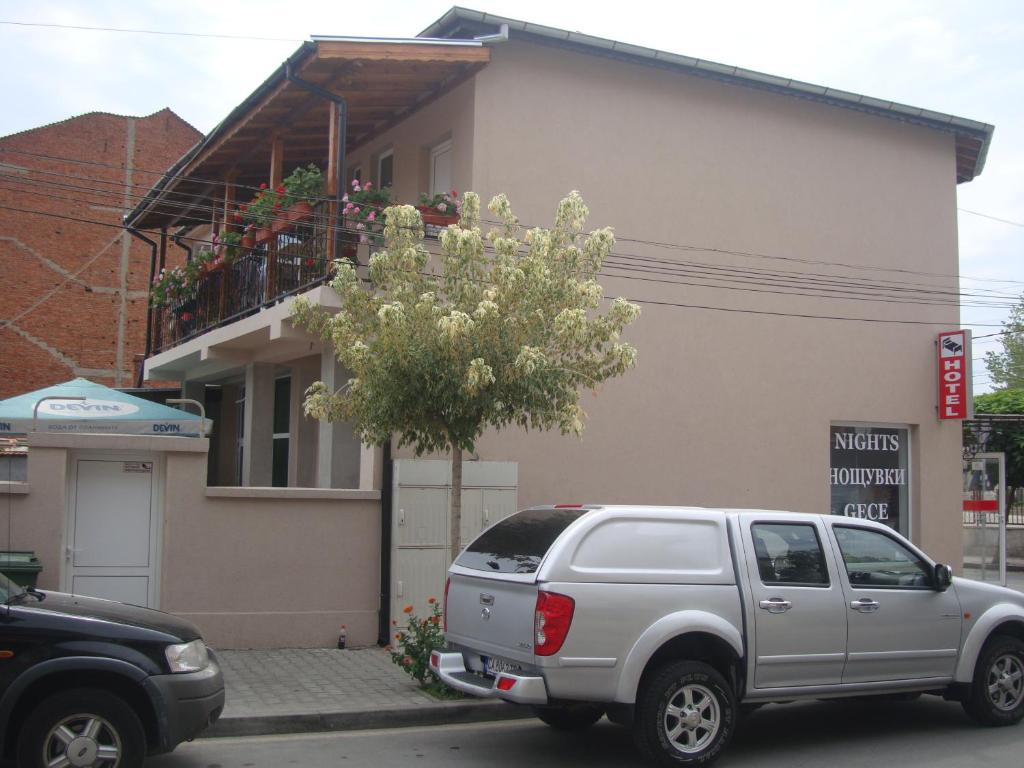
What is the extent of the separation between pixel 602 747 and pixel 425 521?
4415mm

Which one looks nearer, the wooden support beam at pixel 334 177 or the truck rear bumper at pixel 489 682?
the truck rear bumper at pixel 489 682

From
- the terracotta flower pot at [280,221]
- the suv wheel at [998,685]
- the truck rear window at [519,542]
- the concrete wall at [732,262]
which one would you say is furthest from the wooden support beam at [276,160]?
the suv wheel at [998,685]

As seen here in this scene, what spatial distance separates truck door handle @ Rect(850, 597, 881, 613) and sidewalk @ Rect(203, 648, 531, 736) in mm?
2882

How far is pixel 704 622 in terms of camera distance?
696 centimetres

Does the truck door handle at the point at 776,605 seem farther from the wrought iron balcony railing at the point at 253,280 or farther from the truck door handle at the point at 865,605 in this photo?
the wrought iron balcony railing at the point at 253,280

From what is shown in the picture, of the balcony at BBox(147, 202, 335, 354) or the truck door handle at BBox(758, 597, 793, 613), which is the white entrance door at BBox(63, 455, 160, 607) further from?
A: the truck door handle at BBox(758, 597, 793, 613)

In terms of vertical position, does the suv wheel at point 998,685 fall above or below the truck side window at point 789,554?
below

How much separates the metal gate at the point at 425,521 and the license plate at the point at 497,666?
4.28 metres

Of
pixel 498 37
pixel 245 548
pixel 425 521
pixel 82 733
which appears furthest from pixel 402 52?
pixel 82 733

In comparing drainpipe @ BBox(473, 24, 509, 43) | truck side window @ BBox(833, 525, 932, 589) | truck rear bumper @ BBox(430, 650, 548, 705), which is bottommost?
truck rear bumper @ BBox(430, 650, 548, 705)

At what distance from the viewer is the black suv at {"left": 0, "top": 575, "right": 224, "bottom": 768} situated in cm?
583

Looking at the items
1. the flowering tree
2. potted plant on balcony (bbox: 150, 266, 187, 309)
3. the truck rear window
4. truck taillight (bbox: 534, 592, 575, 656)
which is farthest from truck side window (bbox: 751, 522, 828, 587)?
potted plant on balcony (bbox: 150, 266, 187, 309)

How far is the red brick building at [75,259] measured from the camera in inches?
1067

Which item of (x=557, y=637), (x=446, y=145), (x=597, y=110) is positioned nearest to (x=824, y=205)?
(x=597, y=110)
